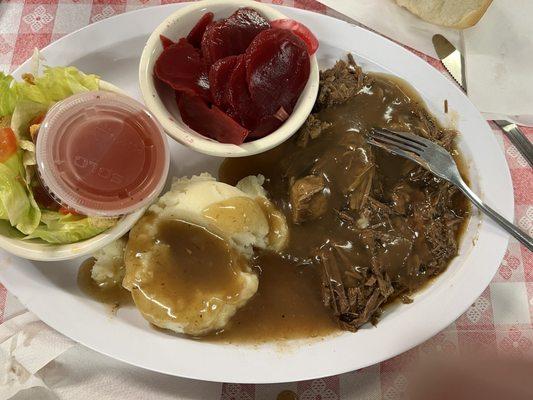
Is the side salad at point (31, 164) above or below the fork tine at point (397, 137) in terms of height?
below

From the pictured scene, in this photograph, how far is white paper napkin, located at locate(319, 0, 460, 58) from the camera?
338 cm

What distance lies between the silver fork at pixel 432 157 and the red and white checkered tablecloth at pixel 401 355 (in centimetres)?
39

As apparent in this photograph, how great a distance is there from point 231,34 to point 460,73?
62.0 inches

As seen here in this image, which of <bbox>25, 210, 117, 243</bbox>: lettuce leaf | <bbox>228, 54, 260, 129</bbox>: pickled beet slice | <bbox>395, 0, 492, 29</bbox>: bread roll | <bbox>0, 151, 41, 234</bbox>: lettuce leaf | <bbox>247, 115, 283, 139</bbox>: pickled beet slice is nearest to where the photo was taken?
<bbox>0, 151, 41, 234</bbox>: lettuce leaf

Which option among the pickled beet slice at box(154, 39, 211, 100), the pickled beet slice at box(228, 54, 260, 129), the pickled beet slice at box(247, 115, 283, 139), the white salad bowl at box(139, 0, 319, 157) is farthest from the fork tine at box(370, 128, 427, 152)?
the pickled beet slice at box(154, 39, 211, 100)

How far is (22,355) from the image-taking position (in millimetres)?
2842

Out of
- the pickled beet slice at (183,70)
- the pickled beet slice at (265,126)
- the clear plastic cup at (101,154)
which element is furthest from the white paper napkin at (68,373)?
the pickled beet slice at (183,70)

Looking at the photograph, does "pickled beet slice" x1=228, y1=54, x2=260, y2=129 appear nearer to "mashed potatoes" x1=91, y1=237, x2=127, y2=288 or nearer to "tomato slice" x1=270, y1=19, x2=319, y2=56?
"tomato slice" x1=270, y1=19, x2=319, y2=56

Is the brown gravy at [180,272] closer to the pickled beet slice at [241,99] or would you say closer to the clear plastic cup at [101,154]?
the clear plastic cup at [101,154]

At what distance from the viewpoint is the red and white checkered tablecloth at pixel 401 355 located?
297 centimetres

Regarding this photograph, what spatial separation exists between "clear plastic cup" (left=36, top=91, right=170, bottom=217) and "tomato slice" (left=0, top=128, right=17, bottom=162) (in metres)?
0.14

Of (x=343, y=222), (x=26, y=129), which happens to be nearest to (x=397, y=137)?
(x=343, y=222)

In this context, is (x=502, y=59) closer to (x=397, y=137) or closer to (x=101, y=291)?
(x=397, y=137)

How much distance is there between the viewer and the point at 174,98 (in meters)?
2.87
